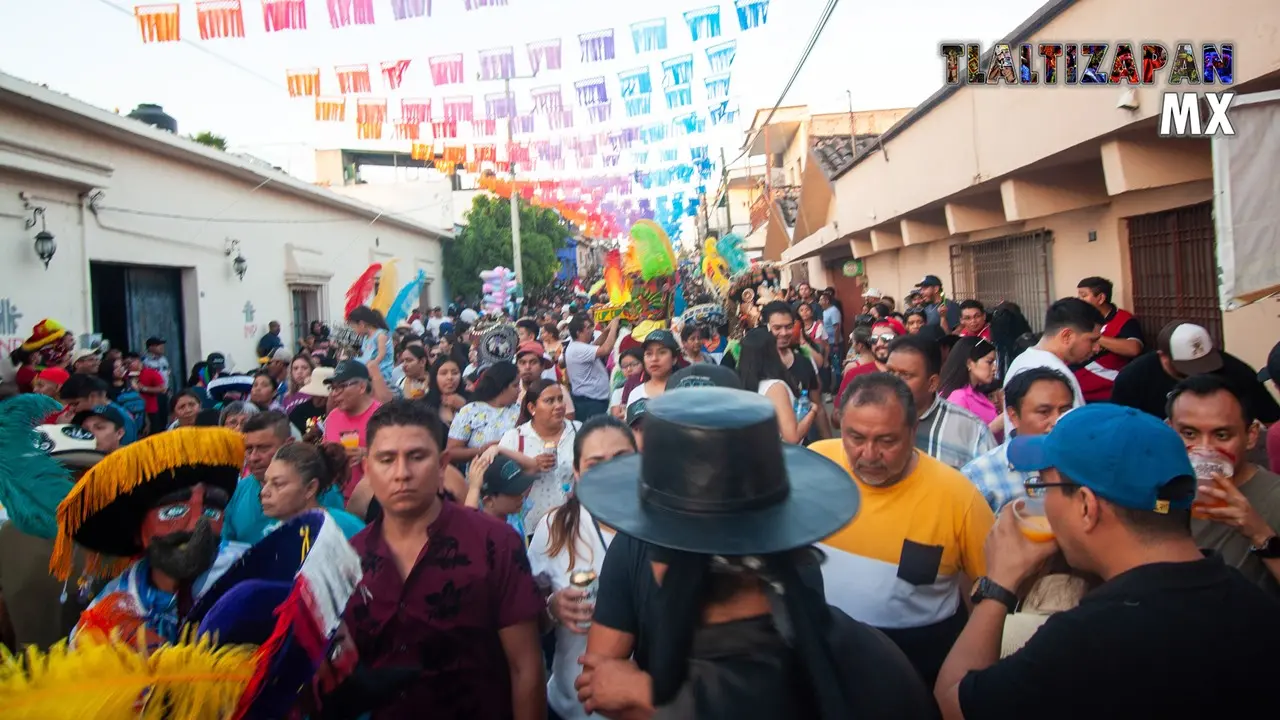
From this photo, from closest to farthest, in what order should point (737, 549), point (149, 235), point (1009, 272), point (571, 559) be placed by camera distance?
1. point (737, 549)
2. point (571, 559)
3. point (1009, 272)
4. point (149, 235)

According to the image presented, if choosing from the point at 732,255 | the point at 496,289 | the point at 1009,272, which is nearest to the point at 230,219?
the point at 496,289

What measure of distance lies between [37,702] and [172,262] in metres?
13.0

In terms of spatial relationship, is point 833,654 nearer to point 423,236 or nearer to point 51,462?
point 51,462

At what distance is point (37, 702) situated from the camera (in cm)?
137

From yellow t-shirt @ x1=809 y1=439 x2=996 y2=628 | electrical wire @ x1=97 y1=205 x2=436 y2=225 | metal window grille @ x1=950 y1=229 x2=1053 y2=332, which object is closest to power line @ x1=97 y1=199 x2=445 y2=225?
electrical wire @ x1=97 y1=205 x2=436 y2=225

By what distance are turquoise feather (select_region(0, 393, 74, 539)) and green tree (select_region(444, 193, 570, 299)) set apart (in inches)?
1043

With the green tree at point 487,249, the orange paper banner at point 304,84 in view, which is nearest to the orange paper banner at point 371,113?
the orange paper banner at point 304,84

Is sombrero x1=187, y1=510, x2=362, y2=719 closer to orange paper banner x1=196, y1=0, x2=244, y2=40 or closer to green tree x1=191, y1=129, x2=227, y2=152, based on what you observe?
orange paper banner x1=196, y1=0, x2=244, y2=40

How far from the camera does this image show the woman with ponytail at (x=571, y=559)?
2639mm

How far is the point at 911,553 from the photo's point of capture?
255cm

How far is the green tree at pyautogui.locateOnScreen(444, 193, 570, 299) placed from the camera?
2961cm

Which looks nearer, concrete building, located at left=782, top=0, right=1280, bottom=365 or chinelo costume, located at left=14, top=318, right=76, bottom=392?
concrete building, located at left=782, top=0, right=1280, bottom=365

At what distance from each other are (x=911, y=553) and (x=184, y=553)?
2199 millimetres

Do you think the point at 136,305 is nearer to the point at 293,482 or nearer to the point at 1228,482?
the point at 293,482
